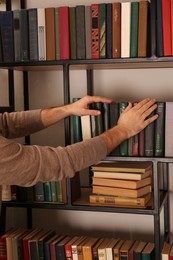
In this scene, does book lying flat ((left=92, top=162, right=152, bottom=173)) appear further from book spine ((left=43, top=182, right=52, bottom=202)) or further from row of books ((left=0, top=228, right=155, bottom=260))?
row of books ((left=0, top=228, right=155, bottom=260))

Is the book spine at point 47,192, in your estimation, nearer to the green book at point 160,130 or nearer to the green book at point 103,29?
the green book at point 160,130

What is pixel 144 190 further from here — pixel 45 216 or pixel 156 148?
pixel 45 216

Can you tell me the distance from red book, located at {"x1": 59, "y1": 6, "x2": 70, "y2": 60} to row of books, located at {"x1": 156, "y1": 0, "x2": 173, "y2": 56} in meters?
0.40

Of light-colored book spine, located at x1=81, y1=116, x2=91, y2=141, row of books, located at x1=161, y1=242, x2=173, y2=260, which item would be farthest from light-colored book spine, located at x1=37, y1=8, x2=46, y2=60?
row of books, located at x1=161, y1=242, x2=173, y2=260

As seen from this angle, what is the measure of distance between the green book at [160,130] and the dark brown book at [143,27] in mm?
241

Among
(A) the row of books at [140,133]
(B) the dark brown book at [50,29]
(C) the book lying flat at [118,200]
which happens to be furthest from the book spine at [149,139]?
(B) the dark brown book at [50,29]

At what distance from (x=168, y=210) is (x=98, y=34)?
99 centimetres

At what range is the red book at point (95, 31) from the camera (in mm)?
1736

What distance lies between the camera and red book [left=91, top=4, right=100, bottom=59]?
174 centimetres

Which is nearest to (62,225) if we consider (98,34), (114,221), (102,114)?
(114,221)

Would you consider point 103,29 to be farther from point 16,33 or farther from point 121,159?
point 121,159

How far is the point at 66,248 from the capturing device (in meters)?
1.88

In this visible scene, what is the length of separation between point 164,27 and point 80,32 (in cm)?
37

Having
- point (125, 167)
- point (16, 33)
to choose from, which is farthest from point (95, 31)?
point (125, 167)
